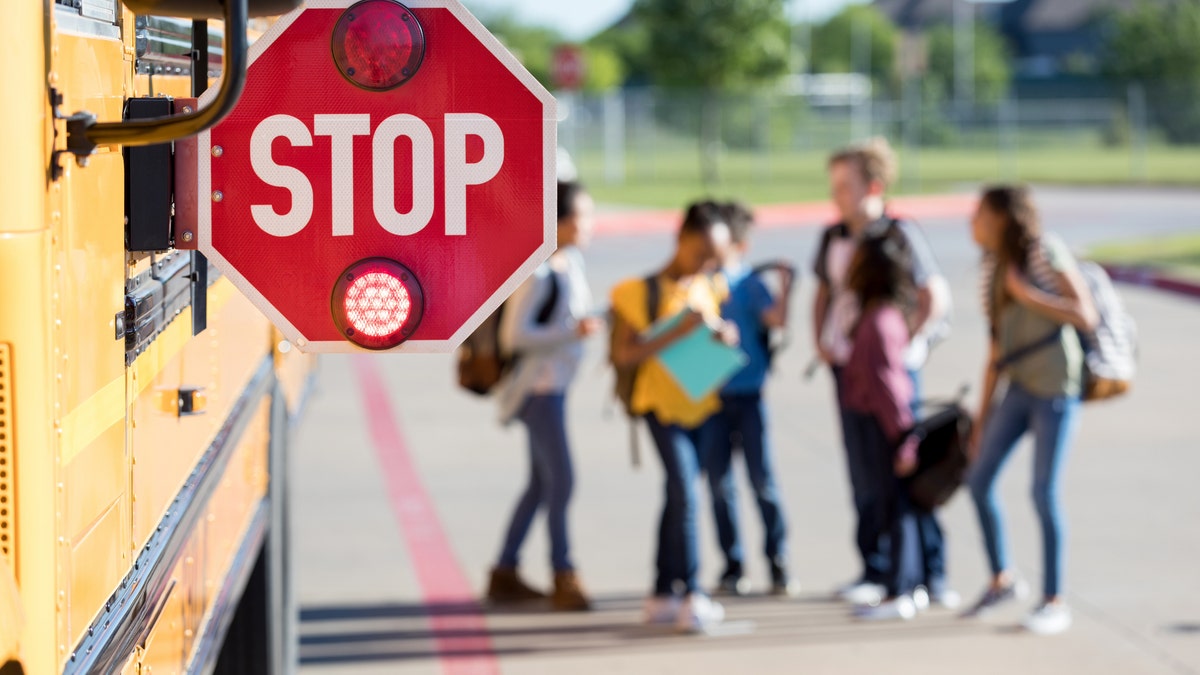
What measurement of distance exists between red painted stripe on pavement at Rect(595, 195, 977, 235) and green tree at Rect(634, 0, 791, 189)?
719 centimetres

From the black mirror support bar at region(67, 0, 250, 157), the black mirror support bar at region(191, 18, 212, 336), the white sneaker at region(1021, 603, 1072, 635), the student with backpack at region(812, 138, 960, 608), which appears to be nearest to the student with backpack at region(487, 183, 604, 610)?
the student with backpack at region(812, 138, 960, 608)

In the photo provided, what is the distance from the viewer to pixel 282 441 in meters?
4.73

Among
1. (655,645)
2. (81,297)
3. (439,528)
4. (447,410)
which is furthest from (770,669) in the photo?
(447,410)

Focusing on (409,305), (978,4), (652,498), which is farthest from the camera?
(978,4)

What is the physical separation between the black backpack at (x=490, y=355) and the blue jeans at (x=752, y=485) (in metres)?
0.80

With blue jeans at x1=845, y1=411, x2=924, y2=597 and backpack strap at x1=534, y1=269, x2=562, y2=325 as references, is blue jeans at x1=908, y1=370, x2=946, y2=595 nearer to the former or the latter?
blue jeans at x1=845, y1=411, x2=924, y2=597

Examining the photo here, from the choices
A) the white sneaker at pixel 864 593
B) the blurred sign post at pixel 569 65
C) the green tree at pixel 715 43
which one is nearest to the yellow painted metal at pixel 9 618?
the white sneaker at pixel 864 593

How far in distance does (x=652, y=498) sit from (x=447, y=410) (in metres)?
2.67

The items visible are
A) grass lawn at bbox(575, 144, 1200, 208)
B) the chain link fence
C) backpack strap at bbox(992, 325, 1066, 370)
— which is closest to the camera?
backpack strap at bbox(992, 325, 1066, 370)

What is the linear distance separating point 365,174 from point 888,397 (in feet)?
13.3

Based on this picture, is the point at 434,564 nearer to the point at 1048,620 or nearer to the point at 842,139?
the point at 1048,620

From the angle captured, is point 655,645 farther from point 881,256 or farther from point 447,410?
point 447,410

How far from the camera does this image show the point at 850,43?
271ft

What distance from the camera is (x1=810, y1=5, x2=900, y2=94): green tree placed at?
268 feet
